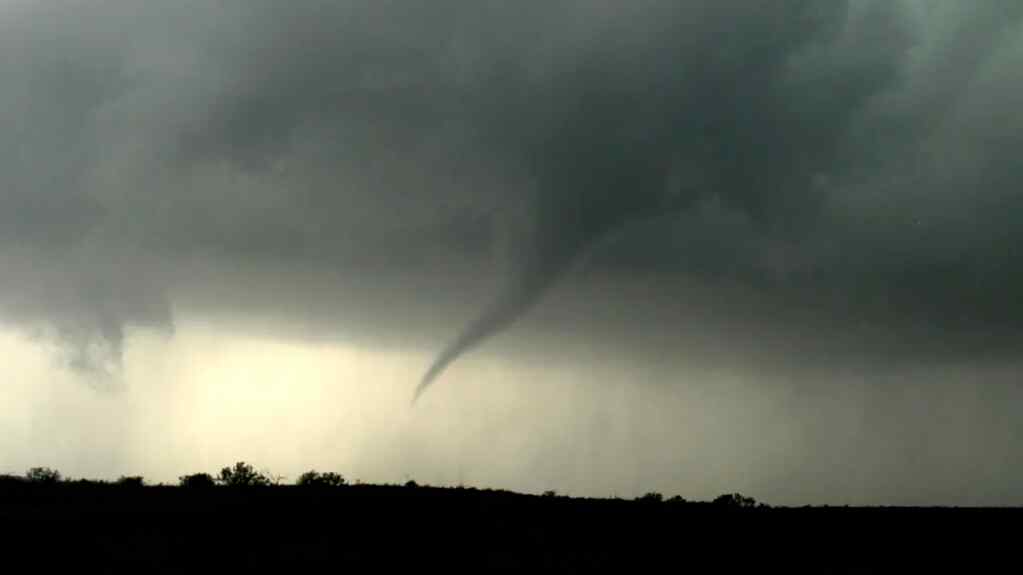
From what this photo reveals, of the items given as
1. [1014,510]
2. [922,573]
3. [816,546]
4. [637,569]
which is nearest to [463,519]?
[637,569]

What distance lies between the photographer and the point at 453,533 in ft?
Answer: 161

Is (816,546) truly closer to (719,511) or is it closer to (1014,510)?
(719,511)

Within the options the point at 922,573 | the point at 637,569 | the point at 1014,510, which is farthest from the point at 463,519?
the point at 1014,510

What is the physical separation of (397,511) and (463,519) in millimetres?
3892

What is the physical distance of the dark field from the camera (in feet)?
140

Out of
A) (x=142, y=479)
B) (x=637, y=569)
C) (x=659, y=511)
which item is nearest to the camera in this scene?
(x=637, y=569)

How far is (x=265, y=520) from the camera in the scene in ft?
166

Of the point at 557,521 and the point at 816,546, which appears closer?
the point at 816,546

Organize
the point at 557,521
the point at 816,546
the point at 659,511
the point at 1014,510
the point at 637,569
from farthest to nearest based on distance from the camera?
1. the point at 1014,510
2. the point at 659,511
3. the point at 557,521
4. the point at 816,546
5. the point at 637,569

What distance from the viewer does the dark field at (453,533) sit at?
4269cm

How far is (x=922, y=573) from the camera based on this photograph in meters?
44.2

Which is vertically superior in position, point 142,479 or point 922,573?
point 142,479

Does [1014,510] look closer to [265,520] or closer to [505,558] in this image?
[505,558]

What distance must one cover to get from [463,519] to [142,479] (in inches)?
1040
